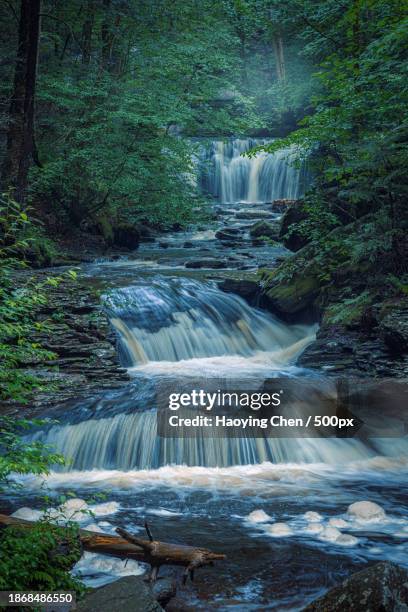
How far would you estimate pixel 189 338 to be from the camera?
1201 cm

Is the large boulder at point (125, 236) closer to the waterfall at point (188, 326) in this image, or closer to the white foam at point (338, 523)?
the waterfall at point (188, 326)

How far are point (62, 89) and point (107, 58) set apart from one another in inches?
135

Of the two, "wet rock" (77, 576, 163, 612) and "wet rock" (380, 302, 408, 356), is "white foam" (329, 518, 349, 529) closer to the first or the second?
"wet rock" (77, 576, 163, 612)

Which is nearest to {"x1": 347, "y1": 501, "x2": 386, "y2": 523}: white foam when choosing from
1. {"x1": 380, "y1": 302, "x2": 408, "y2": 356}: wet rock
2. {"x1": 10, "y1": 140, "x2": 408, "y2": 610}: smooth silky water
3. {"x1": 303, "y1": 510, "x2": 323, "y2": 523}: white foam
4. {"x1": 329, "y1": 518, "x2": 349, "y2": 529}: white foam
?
{"x1": 10, "y1": 140, "x2": 408, "y2": 610}: smooth silky water

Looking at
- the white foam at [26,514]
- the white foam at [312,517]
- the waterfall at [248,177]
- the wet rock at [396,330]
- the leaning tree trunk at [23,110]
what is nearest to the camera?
the white foam at [26,514]

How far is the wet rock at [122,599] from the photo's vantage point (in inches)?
130

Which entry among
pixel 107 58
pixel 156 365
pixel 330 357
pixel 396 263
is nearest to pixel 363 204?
pixel 396 263

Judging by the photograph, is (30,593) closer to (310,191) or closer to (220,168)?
(310,191)

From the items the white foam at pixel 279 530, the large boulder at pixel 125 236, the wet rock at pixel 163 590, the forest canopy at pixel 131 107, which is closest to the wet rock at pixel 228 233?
the forest canopy at pixel 131 107

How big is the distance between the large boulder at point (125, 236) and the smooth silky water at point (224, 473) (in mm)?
6519

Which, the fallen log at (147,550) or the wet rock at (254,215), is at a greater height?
the wet rock at (254,215)

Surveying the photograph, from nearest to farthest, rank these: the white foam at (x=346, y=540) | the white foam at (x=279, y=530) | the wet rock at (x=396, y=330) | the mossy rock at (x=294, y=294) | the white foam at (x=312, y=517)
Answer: the white foam at (x=346, y=540) < the white foam at (x=279, y=530) < the white foam at (x=312, y=517) < the wet rock at (x=396, y=330) < the mossy rock at (x=294, y=294)

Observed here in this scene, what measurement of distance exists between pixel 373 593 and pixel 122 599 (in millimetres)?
1476

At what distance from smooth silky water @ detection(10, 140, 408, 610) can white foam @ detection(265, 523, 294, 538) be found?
0.06 ft
